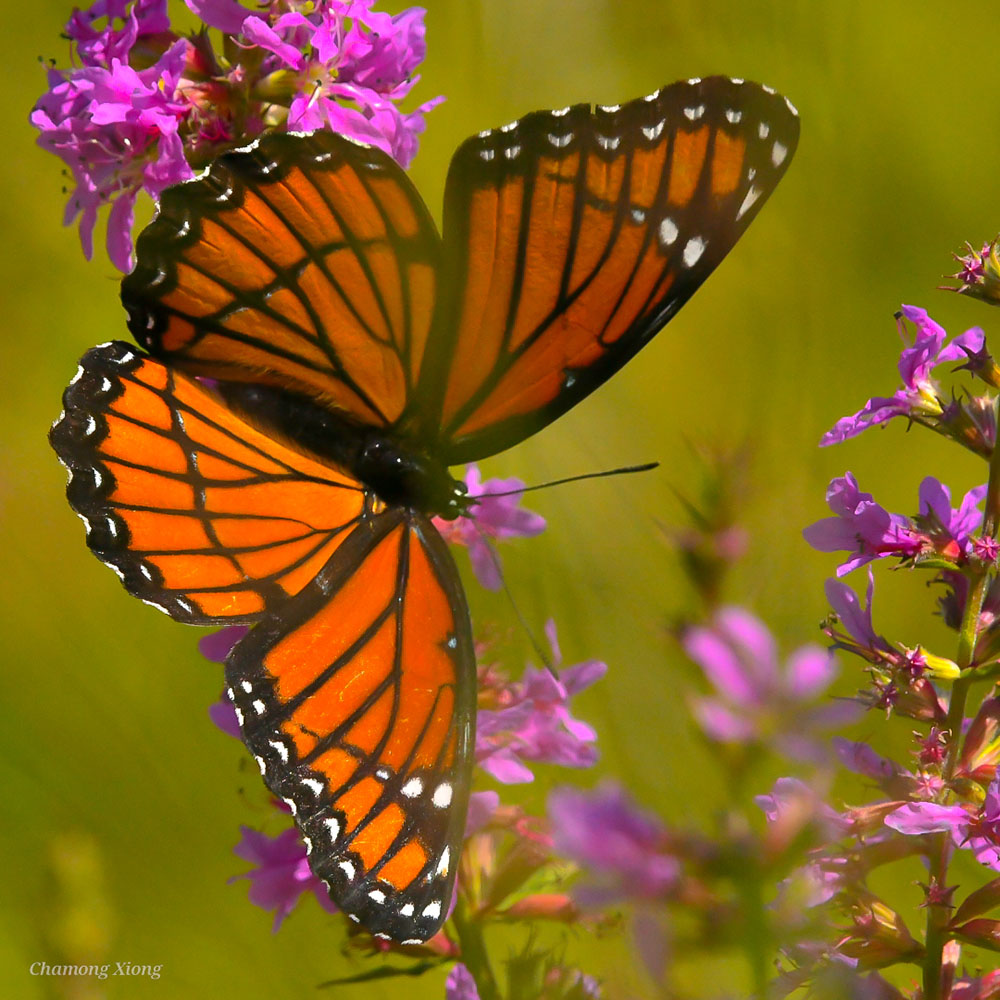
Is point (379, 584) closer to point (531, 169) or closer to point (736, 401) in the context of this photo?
point (531, 169)

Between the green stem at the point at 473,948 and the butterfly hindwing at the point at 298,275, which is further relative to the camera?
the butterfly hindwing at the point at 298,275

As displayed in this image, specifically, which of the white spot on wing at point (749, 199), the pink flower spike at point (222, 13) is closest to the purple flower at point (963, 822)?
the white spot on wing at point (749, 199)

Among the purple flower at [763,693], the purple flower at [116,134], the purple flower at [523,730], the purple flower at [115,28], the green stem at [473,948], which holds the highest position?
the purple flower at [115,28]

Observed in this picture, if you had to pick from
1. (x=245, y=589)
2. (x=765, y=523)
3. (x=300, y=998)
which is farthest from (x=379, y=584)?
(x=765, y=523)

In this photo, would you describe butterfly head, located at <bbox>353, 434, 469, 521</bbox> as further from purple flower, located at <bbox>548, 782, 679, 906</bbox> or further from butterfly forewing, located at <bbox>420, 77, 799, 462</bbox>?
purple flower, located at <bbox>548, 782, 679, 906</bbox>

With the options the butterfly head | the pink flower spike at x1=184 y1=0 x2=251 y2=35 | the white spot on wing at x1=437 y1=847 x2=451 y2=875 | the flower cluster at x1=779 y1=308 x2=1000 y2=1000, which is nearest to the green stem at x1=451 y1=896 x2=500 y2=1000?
Result: the white spot on wing at x1=437 y1=847 x2=451 y2=875

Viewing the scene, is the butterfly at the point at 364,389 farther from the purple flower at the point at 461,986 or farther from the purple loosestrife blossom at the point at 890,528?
the purple loosestrife blossom at the point at 890,528
